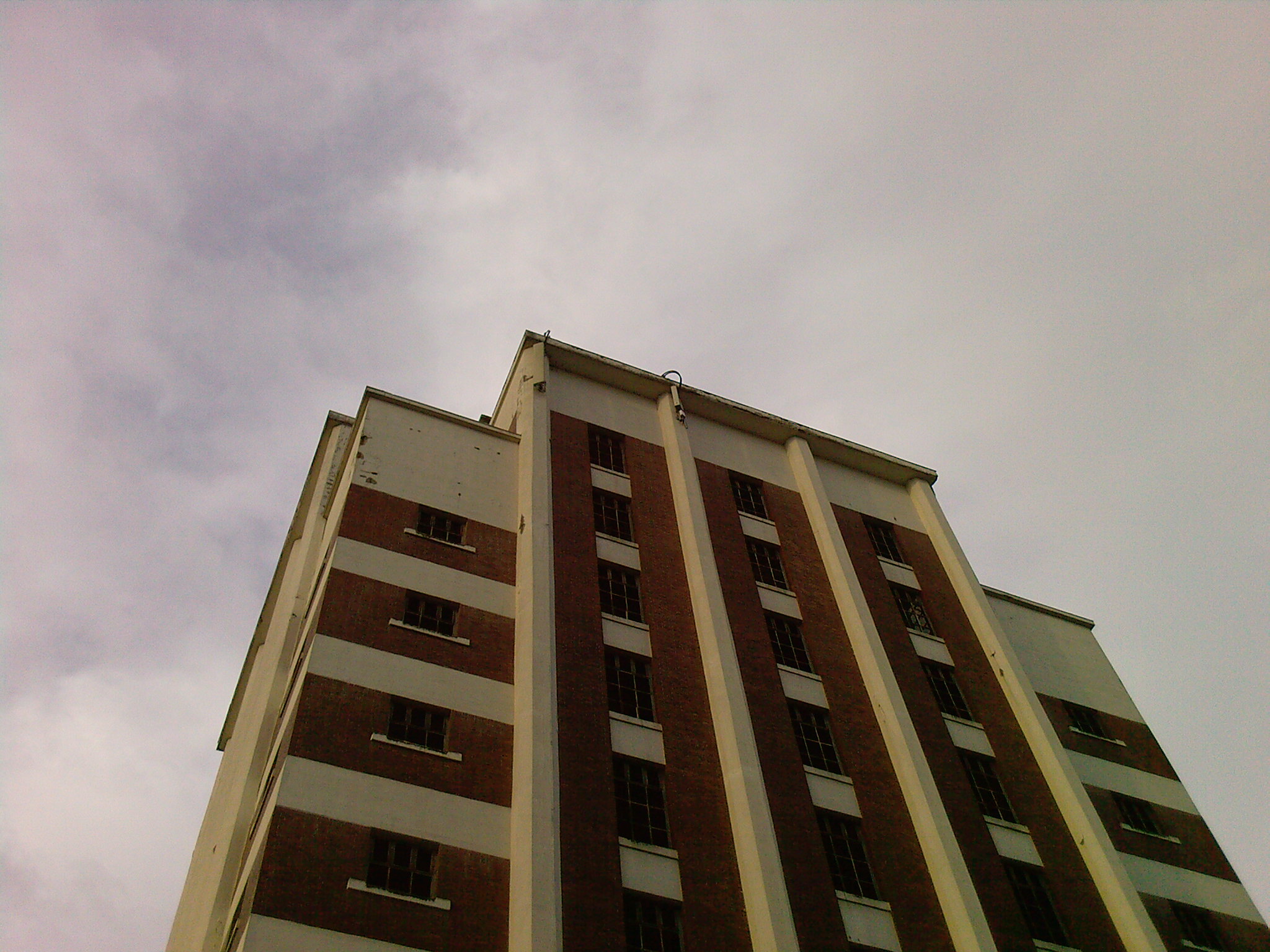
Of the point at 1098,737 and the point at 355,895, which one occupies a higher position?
the point at 1098,737

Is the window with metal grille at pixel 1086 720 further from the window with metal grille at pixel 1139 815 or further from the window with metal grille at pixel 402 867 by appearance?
the window with metal grille at pixel 402 867

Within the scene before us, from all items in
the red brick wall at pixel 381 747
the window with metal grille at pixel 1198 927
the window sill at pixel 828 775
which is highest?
the window sill at pixel 828 775

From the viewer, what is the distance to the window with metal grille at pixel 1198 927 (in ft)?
98.1

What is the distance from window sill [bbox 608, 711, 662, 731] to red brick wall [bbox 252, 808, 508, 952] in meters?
5.22

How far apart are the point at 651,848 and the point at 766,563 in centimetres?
1271

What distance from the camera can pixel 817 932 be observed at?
22688 millimetres

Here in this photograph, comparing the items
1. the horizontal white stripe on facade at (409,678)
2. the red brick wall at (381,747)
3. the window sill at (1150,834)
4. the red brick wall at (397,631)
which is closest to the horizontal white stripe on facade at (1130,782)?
the window sill at (1150,834)

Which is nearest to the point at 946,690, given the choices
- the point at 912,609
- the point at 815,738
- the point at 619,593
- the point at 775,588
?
the point at 912,609

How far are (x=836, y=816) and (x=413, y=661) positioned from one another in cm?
1170

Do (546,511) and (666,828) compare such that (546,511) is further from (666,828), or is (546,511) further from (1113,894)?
(1113,894)

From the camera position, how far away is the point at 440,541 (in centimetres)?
2803

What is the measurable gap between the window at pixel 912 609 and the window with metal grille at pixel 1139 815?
828cm

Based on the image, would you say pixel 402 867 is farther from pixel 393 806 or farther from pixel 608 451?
pixel 608 451

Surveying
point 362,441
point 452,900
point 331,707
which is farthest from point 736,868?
point 362,441
